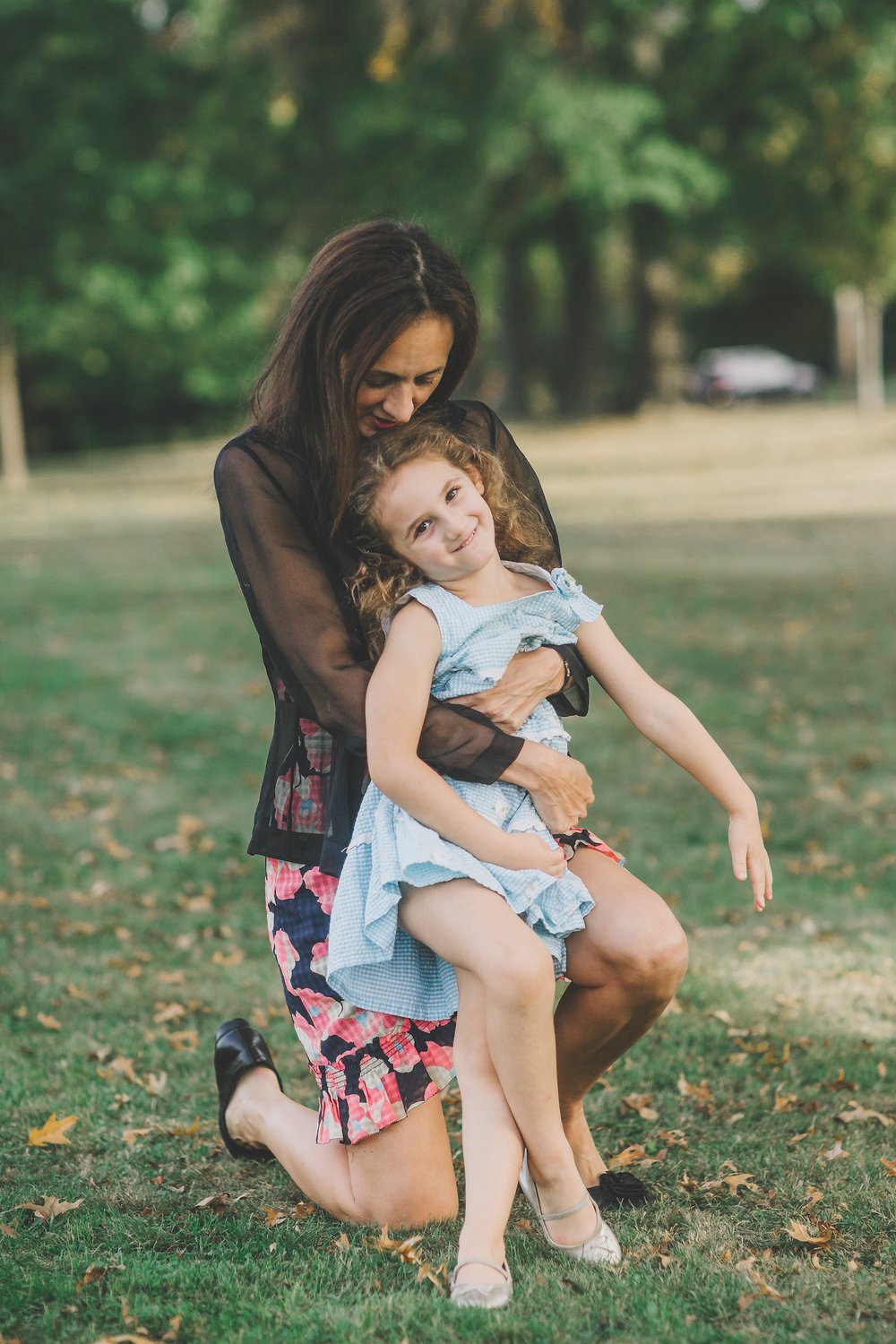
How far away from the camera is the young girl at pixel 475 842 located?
2.86 metres

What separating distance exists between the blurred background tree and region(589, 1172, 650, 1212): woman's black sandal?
60.7ft

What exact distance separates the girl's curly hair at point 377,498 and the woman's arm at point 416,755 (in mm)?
114

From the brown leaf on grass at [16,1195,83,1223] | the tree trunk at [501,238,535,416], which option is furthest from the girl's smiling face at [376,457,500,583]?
the tree trunk at [501,238,535,416]

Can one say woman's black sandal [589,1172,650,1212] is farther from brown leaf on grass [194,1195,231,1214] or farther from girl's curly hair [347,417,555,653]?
girl's curly hair [347,417,555,653]

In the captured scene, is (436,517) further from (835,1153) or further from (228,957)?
(228,957)

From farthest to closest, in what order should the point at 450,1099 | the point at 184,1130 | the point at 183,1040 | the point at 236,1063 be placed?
the point at 183,1040 → the point at 450,1099 → the point at 184,1130 → the point at 236,1063

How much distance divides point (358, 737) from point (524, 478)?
0.83 m

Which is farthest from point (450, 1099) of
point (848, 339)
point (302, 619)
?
point (848, 339)

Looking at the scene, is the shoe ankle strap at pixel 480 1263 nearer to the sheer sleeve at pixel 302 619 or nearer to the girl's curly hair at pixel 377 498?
the sheer sleeve at pixel 302 619

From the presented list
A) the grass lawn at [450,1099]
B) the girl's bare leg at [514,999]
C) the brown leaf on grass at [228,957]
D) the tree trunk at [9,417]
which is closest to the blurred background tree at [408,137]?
the tree trunk at [9,417]

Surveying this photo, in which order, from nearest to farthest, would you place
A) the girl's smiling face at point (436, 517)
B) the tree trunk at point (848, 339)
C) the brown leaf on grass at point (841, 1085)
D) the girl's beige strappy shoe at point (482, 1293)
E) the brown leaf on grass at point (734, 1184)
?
the girl's beige strappy shoe at point (482, 1293), the girl's smiling face at point (436, 517), the brown leaf on grass at point (734, 1184), the brown leaf on grass at point (841, 1085), the tree trunk at point (848, 339)

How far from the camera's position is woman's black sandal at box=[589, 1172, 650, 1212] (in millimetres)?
3311

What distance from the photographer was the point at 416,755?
2965 millimetres

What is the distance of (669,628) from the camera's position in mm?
10805
